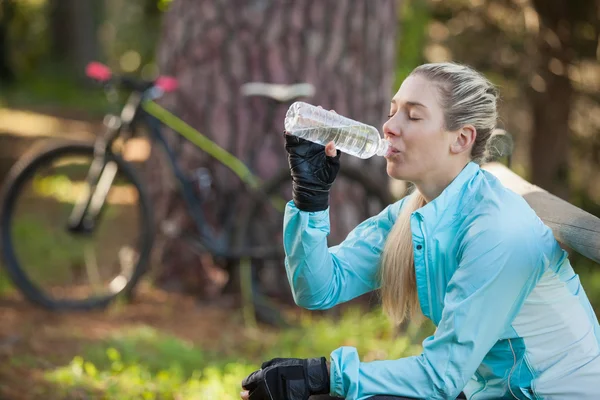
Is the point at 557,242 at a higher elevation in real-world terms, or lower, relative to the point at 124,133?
lower

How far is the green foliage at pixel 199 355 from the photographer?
3764 millimetres

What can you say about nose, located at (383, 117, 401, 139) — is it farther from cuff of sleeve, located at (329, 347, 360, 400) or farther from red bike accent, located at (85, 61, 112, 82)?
red bike accent, located at (85, 61, 112, 82)

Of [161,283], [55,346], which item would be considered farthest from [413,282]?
[161,283]

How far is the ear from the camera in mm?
2430

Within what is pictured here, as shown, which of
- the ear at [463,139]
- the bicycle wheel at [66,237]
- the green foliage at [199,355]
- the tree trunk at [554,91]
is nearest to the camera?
the ear at [463,139]

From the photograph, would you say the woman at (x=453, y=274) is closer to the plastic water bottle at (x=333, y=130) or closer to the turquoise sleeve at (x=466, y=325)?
the turquoise sleeve at (x=466, y=325)

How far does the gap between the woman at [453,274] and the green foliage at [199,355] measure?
139 cm

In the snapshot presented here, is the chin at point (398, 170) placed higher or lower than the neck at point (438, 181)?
higher

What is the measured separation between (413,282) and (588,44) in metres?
5.59

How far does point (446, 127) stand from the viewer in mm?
2406

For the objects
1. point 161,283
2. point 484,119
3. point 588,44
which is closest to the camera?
point 484,119

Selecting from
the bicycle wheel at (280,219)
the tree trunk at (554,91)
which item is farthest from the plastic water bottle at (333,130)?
the tree trunk at (554,91)

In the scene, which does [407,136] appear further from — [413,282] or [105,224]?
[105,224]

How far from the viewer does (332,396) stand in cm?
237
